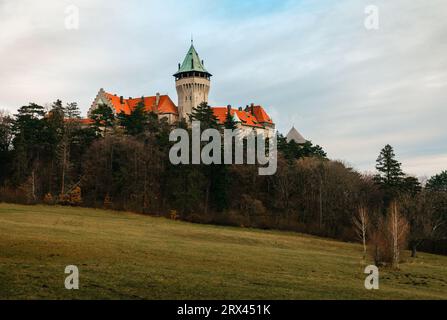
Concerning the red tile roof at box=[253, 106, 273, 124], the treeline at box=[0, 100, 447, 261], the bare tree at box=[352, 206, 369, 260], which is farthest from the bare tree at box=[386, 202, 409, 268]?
the red tile roof at box=[253, 106, 273, 124]

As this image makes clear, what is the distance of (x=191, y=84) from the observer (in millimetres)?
121688

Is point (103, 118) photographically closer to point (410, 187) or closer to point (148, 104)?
point (148, 104)

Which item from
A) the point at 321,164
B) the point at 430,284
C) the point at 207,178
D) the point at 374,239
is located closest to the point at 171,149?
the point at 207,178

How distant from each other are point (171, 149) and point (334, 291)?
5776 cm

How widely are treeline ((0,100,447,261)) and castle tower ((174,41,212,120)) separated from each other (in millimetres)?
36462

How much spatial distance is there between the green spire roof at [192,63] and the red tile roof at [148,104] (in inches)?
345

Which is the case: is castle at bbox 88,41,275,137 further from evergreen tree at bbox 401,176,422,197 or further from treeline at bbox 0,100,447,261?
evergreen tree at bbox 401,176,422,197

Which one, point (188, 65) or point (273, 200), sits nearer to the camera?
point (273, 200)

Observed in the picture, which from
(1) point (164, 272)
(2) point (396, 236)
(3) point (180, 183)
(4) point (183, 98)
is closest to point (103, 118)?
(3) point (180, 183)

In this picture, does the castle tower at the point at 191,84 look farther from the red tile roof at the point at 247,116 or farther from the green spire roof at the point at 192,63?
the red tile roof at the point at 247,116

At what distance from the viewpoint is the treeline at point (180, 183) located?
71.9 metres

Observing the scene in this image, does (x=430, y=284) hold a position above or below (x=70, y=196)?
below
